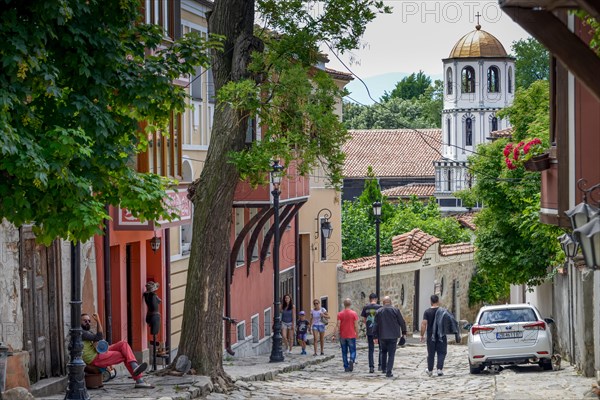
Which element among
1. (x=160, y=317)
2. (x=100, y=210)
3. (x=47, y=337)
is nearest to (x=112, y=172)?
(x=100, y=210)

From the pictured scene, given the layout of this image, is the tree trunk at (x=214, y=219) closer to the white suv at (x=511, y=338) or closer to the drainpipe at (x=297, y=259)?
the white suv at (x=511, y=338)

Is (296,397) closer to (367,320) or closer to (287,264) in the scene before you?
(367,320)

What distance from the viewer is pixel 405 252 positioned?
47.1 metres

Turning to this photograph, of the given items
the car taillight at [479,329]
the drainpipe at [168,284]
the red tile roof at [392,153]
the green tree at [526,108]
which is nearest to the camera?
the car taillight at [479,329]

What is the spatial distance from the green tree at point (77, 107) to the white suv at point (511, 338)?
959 centimetres

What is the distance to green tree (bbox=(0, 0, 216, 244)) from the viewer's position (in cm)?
1200

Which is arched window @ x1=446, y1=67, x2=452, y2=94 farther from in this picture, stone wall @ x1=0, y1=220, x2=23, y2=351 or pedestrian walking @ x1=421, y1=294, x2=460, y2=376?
stone wall @ x1=0, y1=220, x2=23, y2=351

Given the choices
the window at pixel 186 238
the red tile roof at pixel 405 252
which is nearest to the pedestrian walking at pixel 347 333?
the window at pixel 186 238

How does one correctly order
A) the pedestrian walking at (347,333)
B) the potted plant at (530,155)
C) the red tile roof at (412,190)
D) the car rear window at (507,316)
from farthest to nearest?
the red tile roof at (412,190), the pedestrian walking at (347,333), the car rear window at (507,316), the potted plant at (530,155)

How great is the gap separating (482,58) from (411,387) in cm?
9095

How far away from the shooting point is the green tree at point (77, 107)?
12000mm

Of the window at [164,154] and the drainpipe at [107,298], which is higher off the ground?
the window at [164,154]

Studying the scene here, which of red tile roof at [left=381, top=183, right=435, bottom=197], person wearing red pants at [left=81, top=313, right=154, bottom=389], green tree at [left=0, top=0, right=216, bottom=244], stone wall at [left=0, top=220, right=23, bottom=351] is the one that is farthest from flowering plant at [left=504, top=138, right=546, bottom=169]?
red tile roof at [left=381, top=183, right=435, bottom=197]

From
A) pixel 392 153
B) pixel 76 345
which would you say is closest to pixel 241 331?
pixel 76 345
